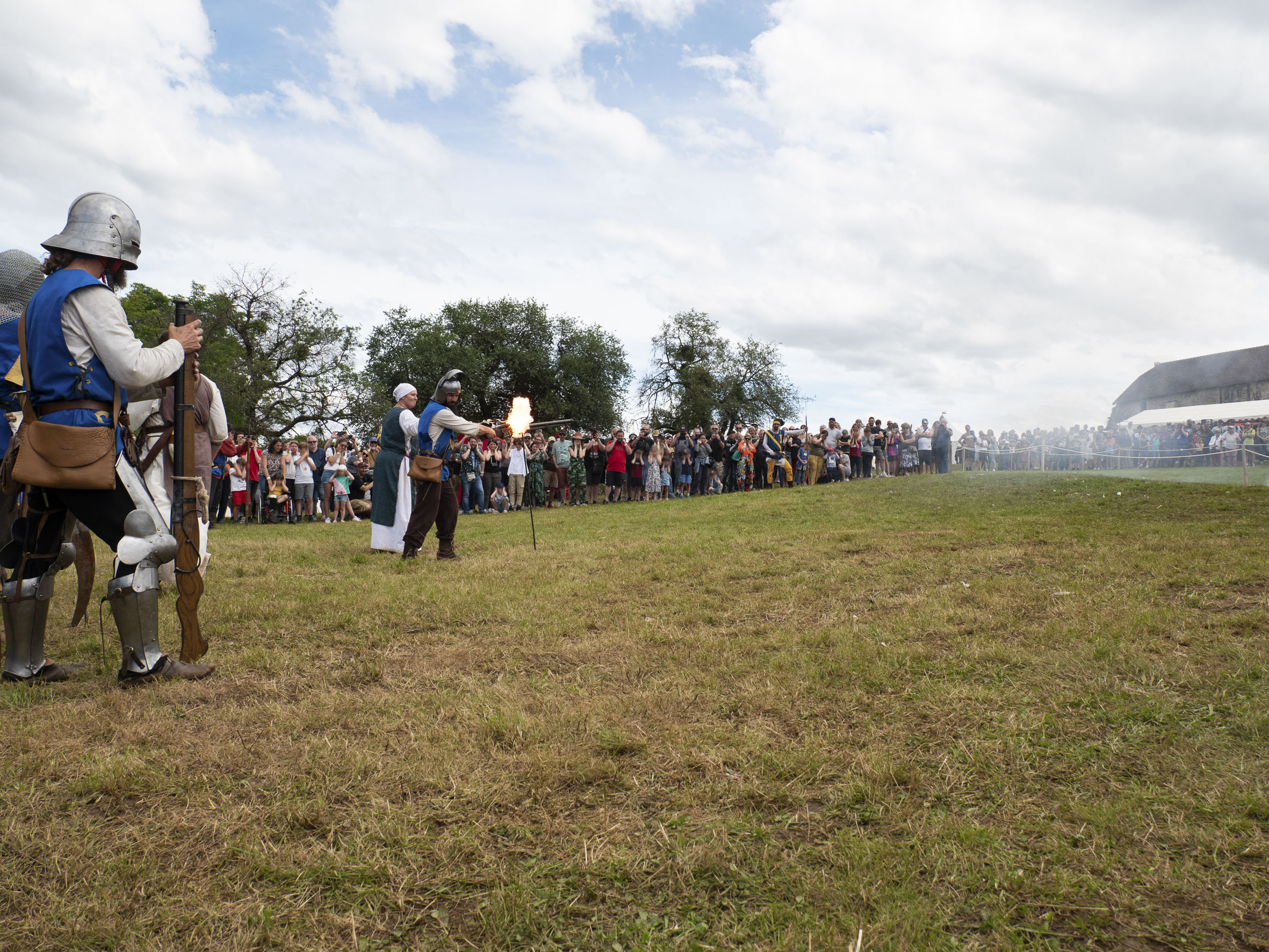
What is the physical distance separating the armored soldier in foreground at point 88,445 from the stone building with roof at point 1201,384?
55174 millimetres

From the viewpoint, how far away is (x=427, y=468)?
9133mm

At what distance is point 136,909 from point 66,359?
110 inches

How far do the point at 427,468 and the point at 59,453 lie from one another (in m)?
5.38

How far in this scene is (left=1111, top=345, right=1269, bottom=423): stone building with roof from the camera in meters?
52.2

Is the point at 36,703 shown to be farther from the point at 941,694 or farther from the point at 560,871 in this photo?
the point at 941,694

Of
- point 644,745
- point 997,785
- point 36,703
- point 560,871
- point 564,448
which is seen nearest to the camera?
point 560,871

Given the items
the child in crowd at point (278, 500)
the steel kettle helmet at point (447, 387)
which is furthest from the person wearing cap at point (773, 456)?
the steel kettle helmet at point (447, 387)

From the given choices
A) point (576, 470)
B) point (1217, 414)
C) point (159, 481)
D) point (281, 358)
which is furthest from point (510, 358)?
point (159, 481)

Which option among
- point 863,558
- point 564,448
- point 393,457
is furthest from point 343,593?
point 564,448

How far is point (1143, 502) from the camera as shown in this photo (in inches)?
515

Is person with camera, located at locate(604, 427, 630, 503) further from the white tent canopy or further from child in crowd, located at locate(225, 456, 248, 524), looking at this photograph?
the white tent canopy

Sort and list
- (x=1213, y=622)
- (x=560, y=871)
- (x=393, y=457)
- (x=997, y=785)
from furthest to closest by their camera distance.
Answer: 1. (x=393, y=457)
2. (x=1213, y=622)
3. (x=997, y=785)
4. (x=560, y=871)

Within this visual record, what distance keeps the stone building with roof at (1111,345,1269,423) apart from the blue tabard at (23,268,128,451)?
55.4 meters

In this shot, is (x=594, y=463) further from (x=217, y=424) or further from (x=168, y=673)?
(x=168, y=673)
